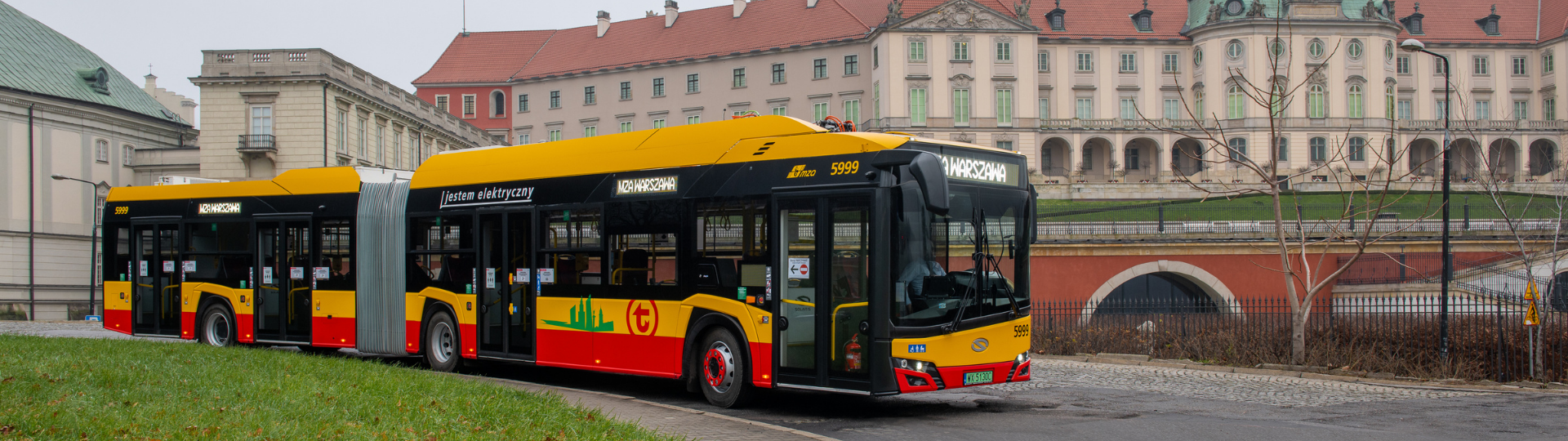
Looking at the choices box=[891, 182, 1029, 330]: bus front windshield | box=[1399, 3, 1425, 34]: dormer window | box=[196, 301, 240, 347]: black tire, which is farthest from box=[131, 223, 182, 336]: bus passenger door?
box=[1399, 3, 1425, 34]: dormer window

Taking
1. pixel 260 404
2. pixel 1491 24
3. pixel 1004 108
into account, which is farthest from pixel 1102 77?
pixel 260 404

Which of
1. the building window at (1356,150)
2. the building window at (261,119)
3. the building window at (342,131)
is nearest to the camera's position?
the building window at (261,119)

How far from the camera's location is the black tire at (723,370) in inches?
453

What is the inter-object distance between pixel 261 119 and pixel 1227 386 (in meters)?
43.6

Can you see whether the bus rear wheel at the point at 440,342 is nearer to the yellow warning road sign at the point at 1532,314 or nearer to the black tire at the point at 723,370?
the black tire at the point at 723,370

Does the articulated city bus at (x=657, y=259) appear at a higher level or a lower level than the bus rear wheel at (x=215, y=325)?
higher

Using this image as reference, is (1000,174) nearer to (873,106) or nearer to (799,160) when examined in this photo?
(799,160)

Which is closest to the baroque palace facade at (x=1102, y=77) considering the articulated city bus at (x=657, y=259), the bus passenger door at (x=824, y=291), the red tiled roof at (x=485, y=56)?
the red tiled roof at (x=485, y=56)

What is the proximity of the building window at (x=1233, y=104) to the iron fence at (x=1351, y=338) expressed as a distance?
60.7 metres

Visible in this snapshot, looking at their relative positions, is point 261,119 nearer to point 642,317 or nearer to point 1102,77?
point 642,317

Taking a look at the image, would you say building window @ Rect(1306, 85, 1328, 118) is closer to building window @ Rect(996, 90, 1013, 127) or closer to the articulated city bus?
building window @ Rect(996, 90, 1013, 127)

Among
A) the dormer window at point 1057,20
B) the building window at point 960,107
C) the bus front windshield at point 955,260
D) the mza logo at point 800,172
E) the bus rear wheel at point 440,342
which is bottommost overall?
the bus rear wheel at point 440,342

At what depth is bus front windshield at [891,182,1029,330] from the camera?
10.4 m

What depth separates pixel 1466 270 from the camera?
1469 inches
